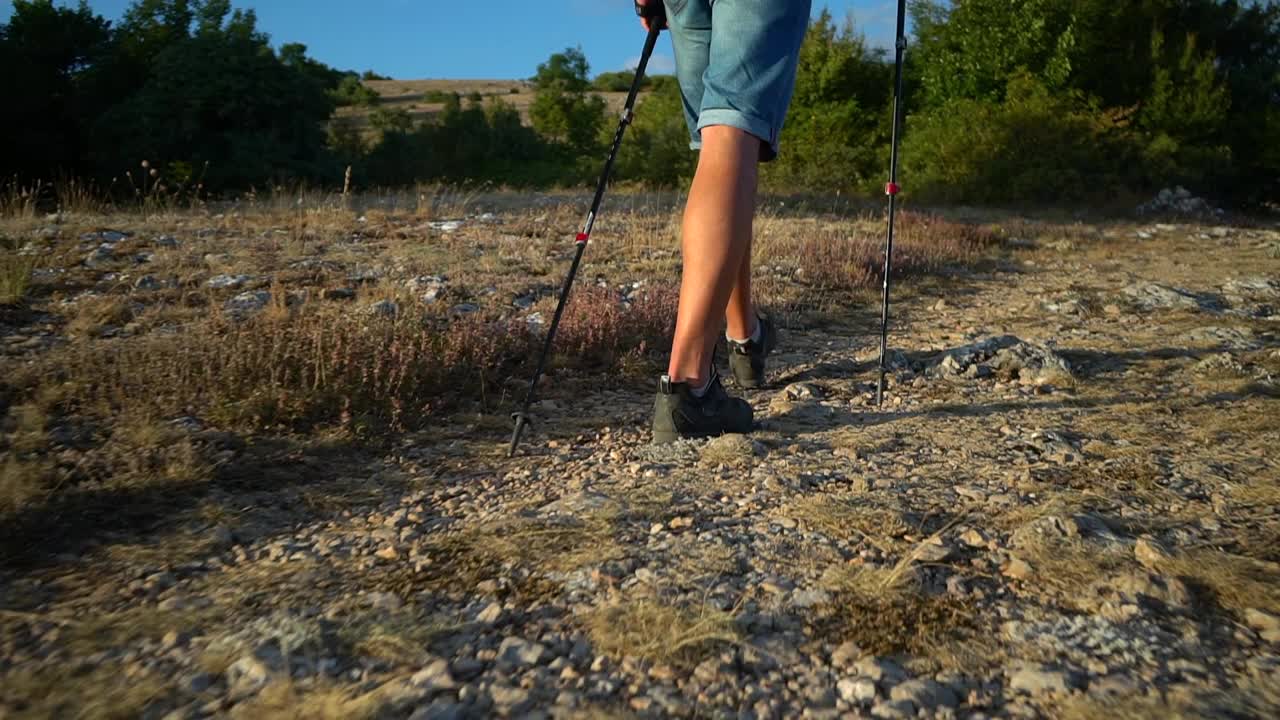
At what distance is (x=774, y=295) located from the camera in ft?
17.3

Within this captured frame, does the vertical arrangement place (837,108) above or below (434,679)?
above

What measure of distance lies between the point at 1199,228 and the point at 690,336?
1281 centimetres

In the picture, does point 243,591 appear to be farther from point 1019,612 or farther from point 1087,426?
point 1087,426

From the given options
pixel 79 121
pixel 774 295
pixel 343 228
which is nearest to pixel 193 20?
pixel 79 121

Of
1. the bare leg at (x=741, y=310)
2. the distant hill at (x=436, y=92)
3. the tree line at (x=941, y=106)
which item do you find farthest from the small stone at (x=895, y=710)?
the distant hill at (x=436, y=92)

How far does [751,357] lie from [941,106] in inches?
754

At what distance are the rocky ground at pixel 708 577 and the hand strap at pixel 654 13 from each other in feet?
4.84

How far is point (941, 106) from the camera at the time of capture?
2017 cm

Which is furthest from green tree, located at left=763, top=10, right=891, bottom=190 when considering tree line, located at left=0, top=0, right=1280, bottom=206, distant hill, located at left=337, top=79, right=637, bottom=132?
distant hill, located at left=337, top=79, right=637, bottom=132

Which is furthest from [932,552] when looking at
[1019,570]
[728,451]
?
[728,451]

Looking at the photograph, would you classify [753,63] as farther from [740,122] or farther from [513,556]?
[513,556]

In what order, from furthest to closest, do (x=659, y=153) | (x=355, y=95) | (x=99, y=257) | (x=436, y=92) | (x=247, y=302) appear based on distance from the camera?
(x=436, y=92) → (x=355, y=95) → (x=659, y=153) → (x=99, y=257) → (x=247, y=302)

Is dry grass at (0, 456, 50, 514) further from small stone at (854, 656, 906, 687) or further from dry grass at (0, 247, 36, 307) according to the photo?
dry grass at (0, 247, 36, 307)

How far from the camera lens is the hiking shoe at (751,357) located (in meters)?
3.41
